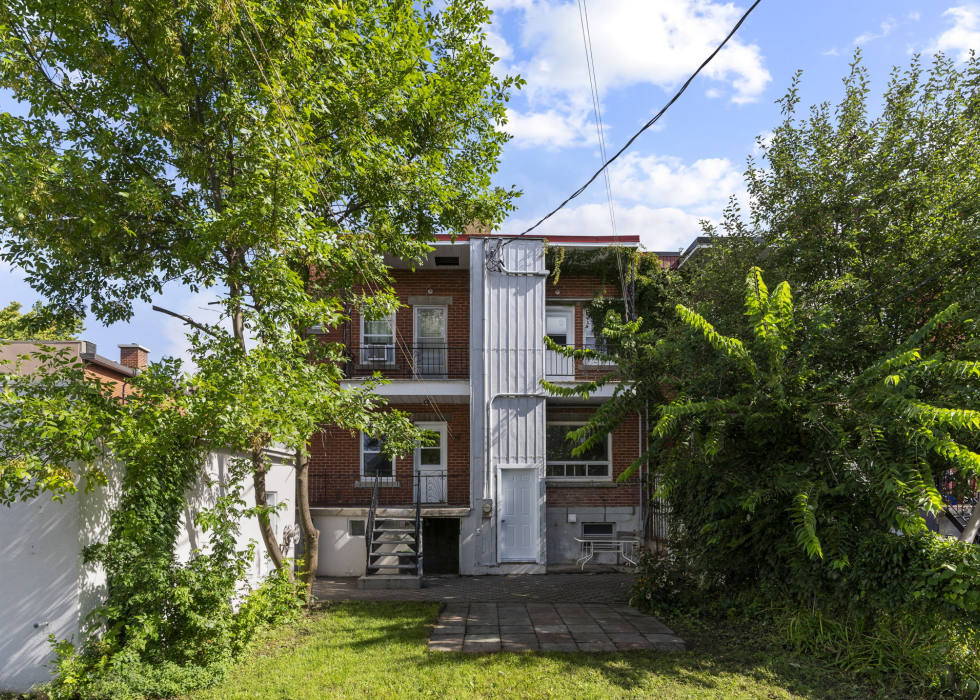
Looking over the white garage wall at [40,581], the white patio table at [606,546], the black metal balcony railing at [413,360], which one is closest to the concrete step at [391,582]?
the white patio table at [606,546]

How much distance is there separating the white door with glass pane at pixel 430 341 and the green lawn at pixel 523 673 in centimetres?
784

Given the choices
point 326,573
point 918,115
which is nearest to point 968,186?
point 918,115

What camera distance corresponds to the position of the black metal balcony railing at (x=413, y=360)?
584 inches

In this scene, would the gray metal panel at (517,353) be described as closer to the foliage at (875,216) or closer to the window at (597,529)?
the window at (597,529)

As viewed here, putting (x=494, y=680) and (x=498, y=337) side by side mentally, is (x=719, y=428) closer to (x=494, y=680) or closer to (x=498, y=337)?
(x=494, y=680)

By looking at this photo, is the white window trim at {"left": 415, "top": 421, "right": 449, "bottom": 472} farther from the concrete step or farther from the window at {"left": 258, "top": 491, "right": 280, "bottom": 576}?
the window at {"left": 258, "top": 491, "right": 280, "bottom": 576}

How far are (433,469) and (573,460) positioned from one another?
347cm

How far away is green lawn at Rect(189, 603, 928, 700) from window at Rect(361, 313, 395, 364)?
314 inches

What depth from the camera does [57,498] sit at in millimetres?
5414

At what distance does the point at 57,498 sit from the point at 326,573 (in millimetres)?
8921

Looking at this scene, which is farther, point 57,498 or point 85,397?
point 85,397

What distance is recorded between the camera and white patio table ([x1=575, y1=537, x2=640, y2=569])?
13.7 m

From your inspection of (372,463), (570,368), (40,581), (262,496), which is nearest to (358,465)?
(372,463)

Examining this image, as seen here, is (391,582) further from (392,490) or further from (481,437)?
(481,437)
